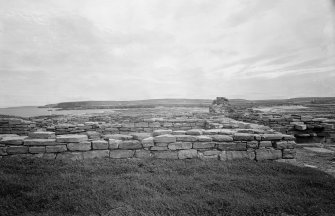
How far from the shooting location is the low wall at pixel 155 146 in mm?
5902

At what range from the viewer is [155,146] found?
625cm

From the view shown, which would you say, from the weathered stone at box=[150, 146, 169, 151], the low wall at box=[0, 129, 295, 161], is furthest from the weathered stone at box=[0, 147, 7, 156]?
the weathered stone at box=[150, 146, 169, 151]

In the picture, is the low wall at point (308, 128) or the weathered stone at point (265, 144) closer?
the weathered stone at point (265, 144)

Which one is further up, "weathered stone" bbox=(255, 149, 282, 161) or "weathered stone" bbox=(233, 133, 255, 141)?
"weathered stone" bbox=(233, 133, 255, 141)

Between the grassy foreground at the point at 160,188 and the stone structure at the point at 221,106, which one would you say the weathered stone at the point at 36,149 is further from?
the stone structure at the point at 221,106

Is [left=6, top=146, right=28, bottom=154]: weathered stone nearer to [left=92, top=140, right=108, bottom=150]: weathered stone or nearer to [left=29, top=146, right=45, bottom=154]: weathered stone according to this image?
[left=29, top=146, right=45, bottom=154]: weathered stone

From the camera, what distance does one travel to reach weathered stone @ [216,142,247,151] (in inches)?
252

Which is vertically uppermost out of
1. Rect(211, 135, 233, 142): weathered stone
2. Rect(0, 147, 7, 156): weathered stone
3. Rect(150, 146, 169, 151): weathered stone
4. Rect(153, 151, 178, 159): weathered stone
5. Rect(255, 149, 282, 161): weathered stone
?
Rect(211, 135, 233, 142): weathered stone

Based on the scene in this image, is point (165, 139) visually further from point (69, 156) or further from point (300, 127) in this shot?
point (300, 127)

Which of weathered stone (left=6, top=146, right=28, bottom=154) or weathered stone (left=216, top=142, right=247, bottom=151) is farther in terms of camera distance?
weathered stone (left=216, top=142, right=247, bottom=151)

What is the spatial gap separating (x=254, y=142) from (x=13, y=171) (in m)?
7.55

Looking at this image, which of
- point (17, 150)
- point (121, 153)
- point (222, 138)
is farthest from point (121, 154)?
point (222, 138)

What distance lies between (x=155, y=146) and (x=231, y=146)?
2.73 m

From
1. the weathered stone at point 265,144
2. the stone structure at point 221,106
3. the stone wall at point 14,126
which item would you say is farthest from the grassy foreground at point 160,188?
the stone structure at point 221,106
